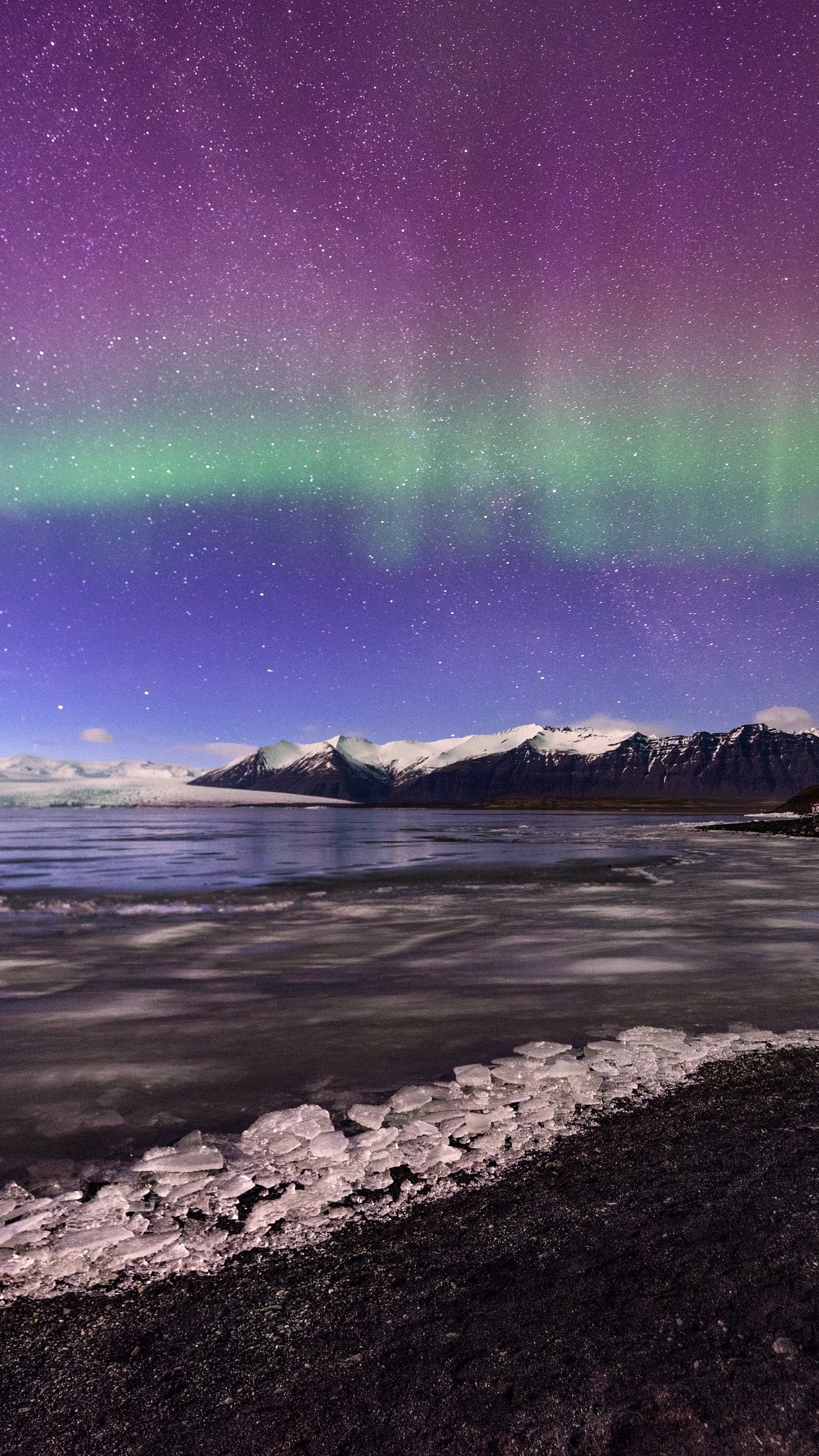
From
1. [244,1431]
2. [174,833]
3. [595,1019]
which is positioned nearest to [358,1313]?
[244,1431]

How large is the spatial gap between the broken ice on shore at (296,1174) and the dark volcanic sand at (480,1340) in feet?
0.88

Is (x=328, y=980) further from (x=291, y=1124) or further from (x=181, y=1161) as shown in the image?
(x=181, y=1161)

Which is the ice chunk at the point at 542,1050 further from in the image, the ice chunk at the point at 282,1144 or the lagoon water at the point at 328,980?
the ice chunk at the point at 282,1144

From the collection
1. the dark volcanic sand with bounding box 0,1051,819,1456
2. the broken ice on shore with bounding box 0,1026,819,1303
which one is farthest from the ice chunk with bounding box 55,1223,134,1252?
the dark volcanic sand with bounding box 0,1051,819,1456

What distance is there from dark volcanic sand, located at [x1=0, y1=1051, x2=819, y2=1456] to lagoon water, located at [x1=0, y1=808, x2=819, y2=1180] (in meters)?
1.97

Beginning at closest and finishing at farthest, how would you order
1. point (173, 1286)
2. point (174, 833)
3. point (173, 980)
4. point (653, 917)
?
point (173, 1286), point (173, 980), point (653, 917), point (174, 833)

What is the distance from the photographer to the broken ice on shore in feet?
11.9

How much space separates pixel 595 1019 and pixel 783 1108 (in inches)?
104

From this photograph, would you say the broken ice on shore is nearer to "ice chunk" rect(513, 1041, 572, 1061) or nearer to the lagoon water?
"ice chunk" rect(513, 1041, 572, 1061)

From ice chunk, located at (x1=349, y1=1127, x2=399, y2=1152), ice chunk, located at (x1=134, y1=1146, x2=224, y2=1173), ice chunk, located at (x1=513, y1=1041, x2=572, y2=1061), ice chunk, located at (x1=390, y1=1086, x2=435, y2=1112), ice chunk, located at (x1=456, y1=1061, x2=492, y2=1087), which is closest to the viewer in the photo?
ice chunk, located at (x1=134, y1=1146, x2=224, y2=1173)

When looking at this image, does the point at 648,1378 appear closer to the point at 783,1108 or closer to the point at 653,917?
the point at 783,1108

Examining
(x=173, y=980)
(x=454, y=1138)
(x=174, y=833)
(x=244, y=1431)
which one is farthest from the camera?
(x=174, y=833)

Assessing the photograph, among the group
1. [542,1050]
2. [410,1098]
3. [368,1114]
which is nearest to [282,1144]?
[368,1114]

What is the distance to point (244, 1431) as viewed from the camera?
248 centimetres
